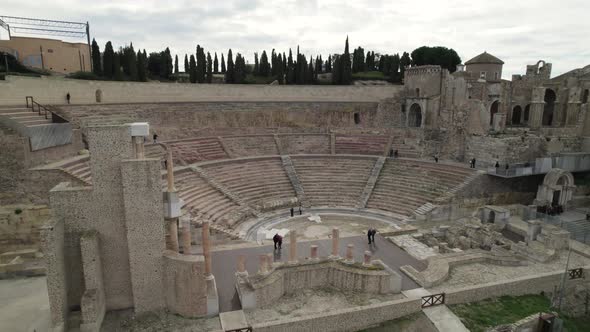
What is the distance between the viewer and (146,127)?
413 inches

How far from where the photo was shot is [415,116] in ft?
113

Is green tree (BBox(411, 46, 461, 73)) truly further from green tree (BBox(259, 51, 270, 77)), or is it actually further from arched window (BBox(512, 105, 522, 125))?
green tree (BBox(259, 51, 270, 77))

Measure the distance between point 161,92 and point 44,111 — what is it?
9405mm

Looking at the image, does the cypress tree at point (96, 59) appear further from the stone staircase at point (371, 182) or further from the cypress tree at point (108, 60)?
the stone staircase at point (371, 182)

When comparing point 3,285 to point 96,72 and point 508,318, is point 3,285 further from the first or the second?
point 96,72

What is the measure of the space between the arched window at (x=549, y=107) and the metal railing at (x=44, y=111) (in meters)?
38.9

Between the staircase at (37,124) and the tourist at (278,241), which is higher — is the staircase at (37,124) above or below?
above

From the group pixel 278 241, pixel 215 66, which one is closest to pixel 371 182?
pixel 278 241

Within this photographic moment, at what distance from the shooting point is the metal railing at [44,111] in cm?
1966

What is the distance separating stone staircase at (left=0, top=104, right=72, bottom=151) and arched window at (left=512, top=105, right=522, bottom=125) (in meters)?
36.2

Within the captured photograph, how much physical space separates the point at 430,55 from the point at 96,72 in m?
42.7

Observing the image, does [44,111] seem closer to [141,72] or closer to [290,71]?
[141,72]

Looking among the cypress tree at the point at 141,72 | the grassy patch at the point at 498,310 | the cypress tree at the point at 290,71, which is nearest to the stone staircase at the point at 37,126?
the cypress tree at the point at 141,72

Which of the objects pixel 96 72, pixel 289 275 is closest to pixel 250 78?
pixel 96 72
